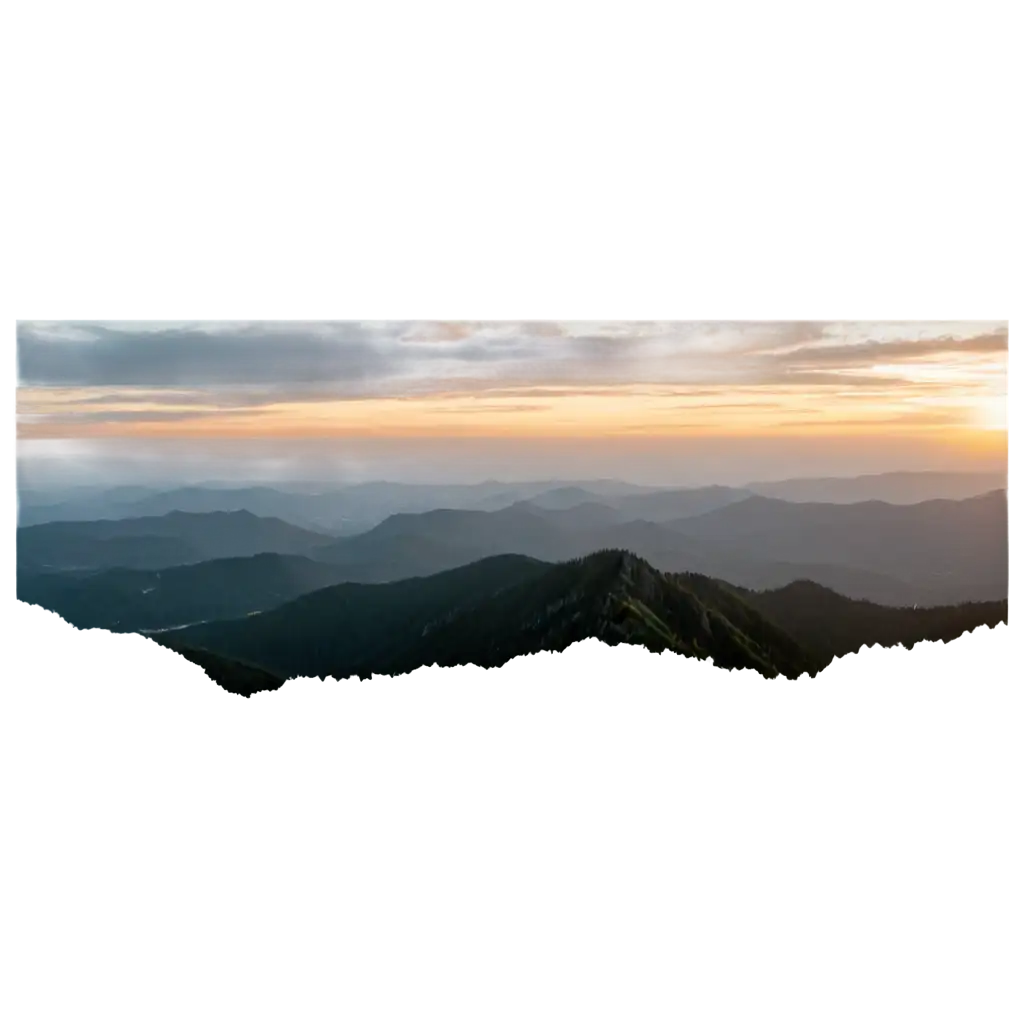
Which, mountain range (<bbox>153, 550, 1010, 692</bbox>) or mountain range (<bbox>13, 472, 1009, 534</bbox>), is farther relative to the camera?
mountain range (<bbox>13, 472, 1009, 534</bbox>)

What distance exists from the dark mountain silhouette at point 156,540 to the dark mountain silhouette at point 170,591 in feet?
0.17

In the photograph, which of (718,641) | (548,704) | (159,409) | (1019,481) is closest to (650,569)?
(718,641)

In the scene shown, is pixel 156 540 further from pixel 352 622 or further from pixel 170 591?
pixel 352 622

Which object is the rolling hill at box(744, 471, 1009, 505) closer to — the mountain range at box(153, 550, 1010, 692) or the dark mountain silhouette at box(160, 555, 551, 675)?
the mountain range at box(153, 550, 1010, 692)

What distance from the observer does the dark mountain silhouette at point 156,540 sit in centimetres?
511

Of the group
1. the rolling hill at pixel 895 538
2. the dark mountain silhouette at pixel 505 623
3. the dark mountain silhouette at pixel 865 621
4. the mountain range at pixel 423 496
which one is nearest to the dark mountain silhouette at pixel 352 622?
the dark mountain silhouette at pixel 505 623

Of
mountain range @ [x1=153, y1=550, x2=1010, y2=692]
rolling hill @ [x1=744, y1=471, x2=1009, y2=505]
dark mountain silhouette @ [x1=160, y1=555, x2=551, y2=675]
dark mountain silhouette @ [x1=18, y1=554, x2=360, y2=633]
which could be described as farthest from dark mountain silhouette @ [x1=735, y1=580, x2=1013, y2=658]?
dark mountain silhouette @ [x1=18, y1=554, x2=360, y2=633]

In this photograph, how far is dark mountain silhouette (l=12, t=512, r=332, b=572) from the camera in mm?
5113

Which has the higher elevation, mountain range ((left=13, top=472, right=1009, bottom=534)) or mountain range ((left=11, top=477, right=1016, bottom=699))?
mountain range ((left=13, top=472, right=1009, bottom=534))

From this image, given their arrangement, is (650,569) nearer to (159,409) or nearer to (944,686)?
(944,686)

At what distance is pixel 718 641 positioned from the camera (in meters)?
4.94

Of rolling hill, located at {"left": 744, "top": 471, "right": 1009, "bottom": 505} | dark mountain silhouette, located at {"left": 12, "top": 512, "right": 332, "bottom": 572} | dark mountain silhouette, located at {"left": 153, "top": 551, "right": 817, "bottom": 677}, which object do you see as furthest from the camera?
dark mountain silhouette, located at {"left": 12, "top": 512, "right": 332, "bottom": 572}

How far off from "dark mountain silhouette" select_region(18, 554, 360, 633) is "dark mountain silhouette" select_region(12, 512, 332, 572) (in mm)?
52

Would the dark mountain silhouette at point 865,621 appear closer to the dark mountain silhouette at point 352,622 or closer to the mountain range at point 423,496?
the mountain range at point 423,496
